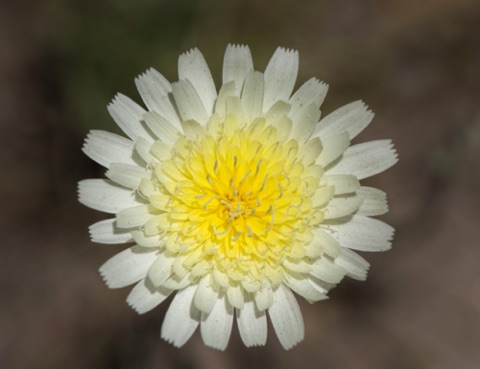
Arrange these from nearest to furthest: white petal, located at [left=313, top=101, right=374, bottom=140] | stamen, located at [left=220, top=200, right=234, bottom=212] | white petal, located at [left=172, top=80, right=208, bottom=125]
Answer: white petal, located at [left=172, top=80, right=208, bottom=125] < white petal, located at [left=313, top=101, right=374, bottom=140] < stamen, located at [left=220, top=200, right=234, bottom=212]

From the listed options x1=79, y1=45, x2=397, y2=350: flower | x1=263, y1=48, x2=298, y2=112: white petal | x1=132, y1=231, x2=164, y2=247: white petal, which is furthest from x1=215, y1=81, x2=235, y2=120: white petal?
x1=132, y1=231, x2=164, y2=247: white petal

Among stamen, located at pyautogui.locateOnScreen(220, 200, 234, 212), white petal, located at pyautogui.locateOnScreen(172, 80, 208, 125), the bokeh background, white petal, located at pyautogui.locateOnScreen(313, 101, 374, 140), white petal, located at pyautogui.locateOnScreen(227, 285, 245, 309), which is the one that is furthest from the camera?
the bokeh background

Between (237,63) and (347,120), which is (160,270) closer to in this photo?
(237,63)

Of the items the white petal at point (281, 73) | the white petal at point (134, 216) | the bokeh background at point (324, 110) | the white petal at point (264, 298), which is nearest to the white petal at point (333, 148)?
the white petal at point (281, 73)

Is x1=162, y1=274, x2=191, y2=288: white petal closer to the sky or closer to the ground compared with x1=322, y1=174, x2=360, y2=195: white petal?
closer to the ground

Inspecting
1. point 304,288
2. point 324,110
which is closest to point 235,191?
point 304,288

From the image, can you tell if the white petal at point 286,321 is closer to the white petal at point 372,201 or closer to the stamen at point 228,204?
the stamen at point 228,204

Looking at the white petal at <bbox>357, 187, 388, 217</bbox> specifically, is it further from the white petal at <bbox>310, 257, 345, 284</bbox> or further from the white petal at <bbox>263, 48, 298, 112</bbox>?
the white petal at <bbox>263, 48, 298, 112</bbox>

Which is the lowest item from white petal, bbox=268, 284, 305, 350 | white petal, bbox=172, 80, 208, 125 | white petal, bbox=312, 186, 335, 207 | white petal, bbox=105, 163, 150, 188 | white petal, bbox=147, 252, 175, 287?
white petal, bbox=268, 284, 305, 350

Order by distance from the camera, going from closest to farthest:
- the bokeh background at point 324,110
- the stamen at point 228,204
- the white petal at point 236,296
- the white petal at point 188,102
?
1. the white petal at point 188,102
2. the white petal at point 236,296
3. the stamen at point 228,204
4. the bokeh background at point 324,110
